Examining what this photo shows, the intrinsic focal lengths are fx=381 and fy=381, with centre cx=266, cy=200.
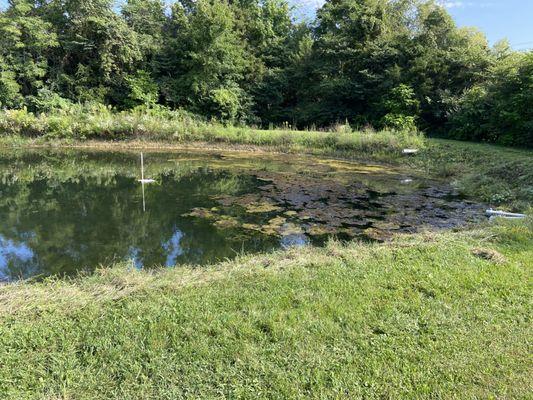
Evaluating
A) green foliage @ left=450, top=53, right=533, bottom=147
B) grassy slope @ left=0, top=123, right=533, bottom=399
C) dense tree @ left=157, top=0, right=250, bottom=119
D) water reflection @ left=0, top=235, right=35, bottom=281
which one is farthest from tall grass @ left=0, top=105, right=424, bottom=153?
water reflection @ left=0, top=235, right=35, bottom=281

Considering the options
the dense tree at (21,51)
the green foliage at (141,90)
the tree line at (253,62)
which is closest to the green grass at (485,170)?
the tree line at (253,62)

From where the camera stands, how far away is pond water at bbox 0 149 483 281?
18.1 feet

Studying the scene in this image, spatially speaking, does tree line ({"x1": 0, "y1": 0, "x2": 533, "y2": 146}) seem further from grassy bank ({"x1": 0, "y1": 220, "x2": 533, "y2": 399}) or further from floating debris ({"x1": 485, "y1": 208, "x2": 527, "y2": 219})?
grassy bank ({"x1": 0, "y1": 220, "x2": 533, "y2": 399})

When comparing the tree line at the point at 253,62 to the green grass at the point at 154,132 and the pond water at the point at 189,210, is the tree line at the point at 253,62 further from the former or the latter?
the pond water at the point at 189,210

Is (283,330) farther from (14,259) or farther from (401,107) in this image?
(401,107)

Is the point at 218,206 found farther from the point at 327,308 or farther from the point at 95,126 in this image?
the point at 95,126

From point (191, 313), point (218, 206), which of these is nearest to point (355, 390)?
point (191, 313)

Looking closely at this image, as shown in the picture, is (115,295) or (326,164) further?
(326,164)

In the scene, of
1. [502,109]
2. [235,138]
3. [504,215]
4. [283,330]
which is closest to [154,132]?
[235,138]

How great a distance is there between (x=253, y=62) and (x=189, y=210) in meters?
20.1

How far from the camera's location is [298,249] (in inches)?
199

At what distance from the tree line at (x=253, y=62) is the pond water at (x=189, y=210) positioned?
344 inches

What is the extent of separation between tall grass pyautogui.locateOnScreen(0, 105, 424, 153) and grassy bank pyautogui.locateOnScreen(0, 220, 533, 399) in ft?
41.2

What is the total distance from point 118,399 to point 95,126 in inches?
678
